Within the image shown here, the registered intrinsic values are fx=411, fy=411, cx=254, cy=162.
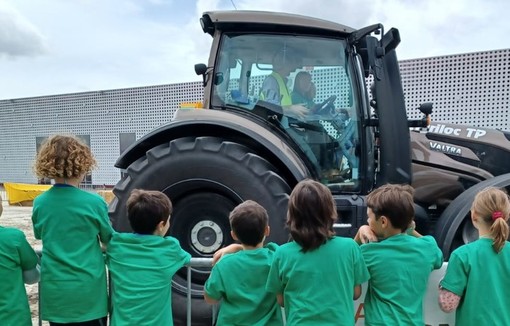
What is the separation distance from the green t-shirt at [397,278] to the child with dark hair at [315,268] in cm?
11

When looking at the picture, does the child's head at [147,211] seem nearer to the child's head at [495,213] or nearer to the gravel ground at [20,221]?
the child's head at [495,213]

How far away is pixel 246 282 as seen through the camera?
1975mm

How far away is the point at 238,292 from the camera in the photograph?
196 cm

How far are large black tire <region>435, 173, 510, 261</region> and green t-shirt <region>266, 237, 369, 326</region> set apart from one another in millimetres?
1764

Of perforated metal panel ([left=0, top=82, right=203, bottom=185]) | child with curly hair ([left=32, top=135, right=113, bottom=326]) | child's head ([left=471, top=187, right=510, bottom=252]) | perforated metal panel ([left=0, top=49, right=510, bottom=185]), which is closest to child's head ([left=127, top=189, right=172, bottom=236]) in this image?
child with curly hair ([left=32, top=135, right=113, bottom=326])

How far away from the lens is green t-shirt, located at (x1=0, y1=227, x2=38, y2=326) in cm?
210

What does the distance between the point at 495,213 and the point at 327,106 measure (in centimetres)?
193

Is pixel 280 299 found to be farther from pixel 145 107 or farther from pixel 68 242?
pixel 145 107

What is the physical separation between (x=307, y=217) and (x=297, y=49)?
2.13 metres

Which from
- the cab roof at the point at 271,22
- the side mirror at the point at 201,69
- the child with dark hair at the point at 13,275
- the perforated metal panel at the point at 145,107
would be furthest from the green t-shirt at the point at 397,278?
the perforated metal panel at the point at 145,107

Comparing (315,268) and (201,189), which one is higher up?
(201,189)

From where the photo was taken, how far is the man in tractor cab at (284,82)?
3613 mm

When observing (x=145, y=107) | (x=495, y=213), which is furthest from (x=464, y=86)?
(x=145, y=107)

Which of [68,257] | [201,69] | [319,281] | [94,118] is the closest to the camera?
[319,281]
